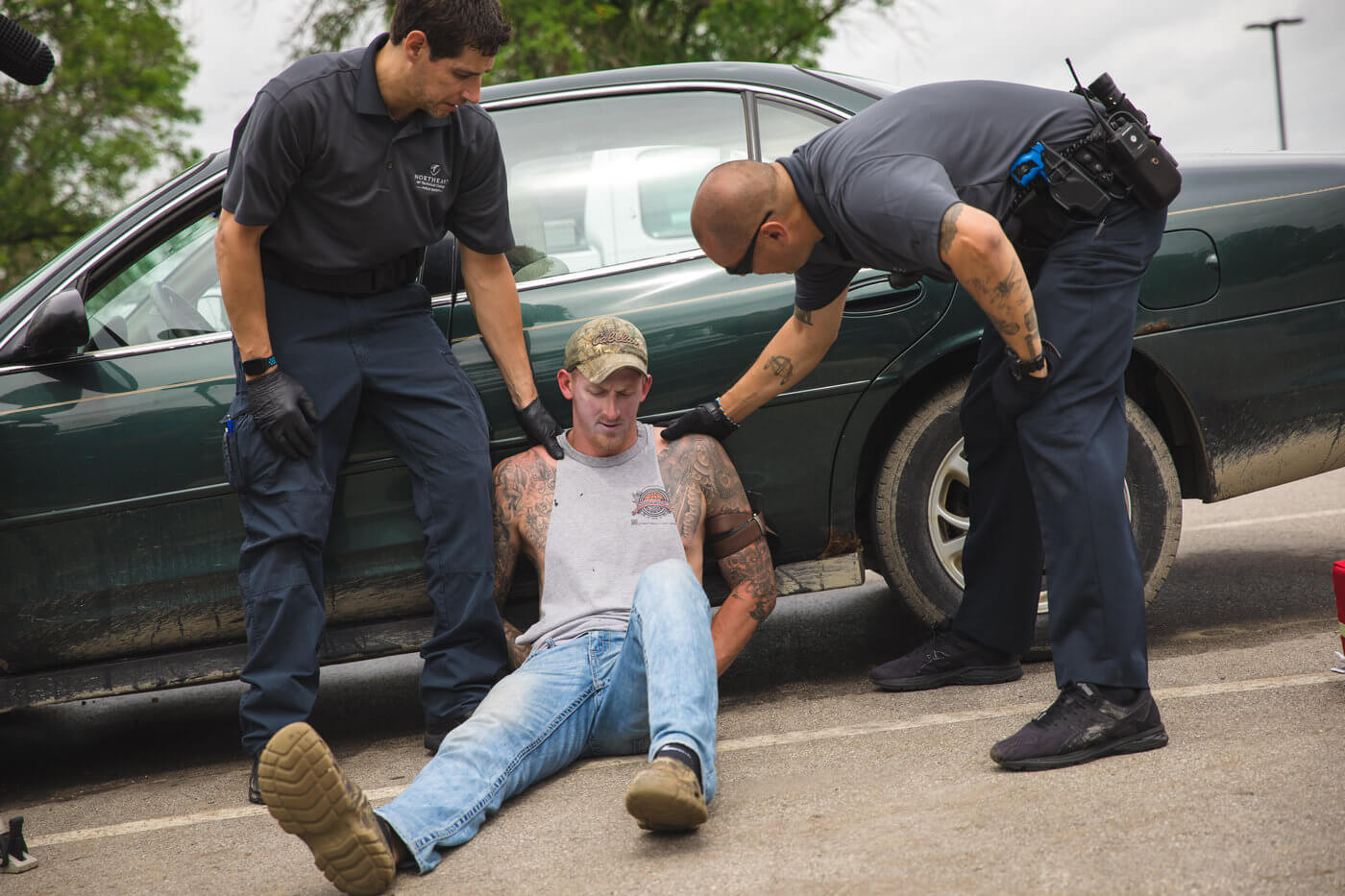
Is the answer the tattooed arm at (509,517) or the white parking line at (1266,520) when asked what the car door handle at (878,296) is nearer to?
the tattooed arm at (509,517)

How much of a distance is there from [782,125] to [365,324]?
4.39 ft

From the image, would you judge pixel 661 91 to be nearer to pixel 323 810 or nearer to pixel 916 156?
pixel 916 156

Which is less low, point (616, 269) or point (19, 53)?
point (19, 53)

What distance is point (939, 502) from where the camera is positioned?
3.24 meters

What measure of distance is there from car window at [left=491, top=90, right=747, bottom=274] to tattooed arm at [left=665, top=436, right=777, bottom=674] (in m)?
0.63

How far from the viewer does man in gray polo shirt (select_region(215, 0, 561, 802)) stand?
9.04 feet

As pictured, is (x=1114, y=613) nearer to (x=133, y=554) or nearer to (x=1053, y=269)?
(x=1053, y=269)

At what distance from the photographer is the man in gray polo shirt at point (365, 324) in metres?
2.76

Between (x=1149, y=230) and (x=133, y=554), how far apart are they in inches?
105

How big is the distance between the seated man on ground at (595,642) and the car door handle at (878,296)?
573mm

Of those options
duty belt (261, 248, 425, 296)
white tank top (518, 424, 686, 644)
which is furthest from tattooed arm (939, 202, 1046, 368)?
duty belt (261, 248, 425, 296)

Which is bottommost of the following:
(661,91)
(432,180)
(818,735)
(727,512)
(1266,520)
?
(1266,520)

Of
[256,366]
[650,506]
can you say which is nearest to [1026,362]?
[650,506]

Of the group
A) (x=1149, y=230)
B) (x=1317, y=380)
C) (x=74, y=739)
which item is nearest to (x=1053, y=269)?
(x=1149, y=230)
